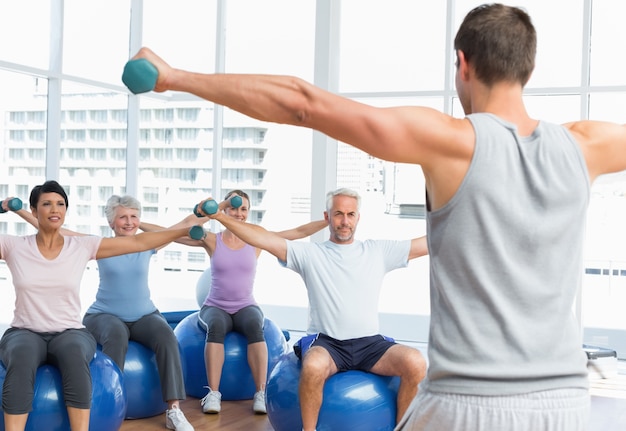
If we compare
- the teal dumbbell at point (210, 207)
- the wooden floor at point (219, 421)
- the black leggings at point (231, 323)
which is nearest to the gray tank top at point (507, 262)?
the teal dumbbell at point (210, 207)

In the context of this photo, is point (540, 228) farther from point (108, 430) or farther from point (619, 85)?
point (619, 85)

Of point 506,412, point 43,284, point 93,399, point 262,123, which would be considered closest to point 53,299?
point 43,284

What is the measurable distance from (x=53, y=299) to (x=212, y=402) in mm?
1164

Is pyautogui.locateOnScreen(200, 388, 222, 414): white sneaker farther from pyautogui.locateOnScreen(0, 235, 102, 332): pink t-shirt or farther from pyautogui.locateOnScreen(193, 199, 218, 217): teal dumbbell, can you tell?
pyautogui.locateOnScreen(193, 199, 218, 217): teal dumbbell

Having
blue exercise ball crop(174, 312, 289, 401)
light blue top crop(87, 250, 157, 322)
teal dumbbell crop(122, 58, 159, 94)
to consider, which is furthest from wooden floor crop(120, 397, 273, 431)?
teal dumbbell crop(122, 58, 159, 94)

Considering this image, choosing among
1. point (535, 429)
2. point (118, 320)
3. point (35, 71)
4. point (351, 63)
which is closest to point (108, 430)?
point (118, 320)

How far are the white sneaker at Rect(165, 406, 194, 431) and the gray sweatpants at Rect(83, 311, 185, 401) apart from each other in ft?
0.23

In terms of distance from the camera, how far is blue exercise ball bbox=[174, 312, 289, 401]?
4.38m

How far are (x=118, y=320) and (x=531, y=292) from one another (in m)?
3.15

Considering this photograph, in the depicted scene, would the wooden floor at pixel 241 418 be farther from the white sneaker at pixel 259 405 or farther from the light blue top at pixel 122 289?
the light blue top at pixel 122 289

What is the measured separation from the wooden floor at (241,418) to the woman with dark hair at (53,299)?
2.50 feet

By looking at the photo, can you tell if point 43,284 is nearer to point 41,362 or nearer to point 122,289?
point 41,362

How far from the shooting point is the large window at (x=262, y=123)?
5.94m

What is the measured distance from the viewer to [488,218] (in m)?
1.14
